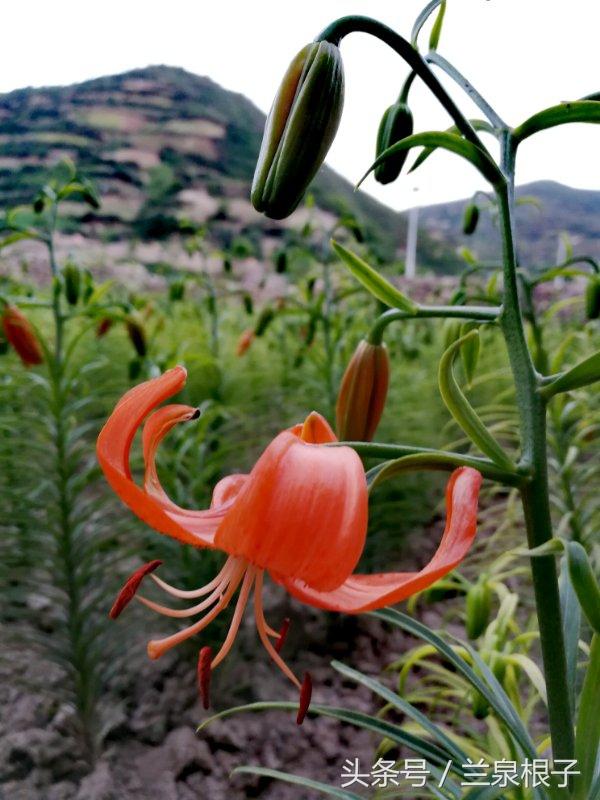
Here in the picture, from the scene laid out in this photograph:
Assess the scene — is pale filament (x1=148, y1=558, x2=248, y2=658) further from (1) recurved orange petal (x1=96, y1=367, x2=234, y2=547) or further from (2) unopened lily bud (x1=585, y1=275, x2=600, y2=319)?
(2) unopened lily bud (x1=585, y1=275, x2=600, y2=319)

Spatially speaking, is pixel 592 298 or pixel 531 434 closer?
pixel 531 434

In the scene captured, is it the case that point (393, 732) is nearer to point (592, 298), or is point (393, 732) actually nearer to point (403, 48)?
point (403, 48)

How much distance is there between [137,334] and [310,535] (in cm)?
112

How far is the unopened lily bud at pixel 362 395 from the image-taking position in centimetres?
55

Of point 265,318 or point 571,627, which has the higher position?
point 265,318

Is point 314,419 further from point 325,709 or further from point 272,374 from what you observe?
point 272,374

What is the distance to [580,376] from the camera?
0.39m

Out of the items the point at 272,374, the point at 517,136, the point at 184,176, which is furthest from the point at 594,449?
the point at 184,176

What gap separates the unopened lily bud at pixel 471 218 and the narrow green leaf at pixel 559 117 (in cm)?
55

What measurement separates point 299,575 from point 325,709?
11.4 inches

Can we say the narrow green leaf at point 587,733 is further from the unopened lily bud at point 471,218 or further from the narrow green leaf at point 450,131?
the unopened lily bud at point 471,218

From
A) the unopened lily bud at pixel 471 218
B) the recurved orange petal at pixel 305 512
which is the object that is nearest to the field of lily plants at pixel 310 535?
the recurved orange petal at pixel 305 512

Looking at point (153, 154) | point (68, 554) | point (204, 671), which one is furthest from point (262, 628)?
point (153, 154)

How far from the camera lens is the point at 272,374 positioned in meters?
2.36
